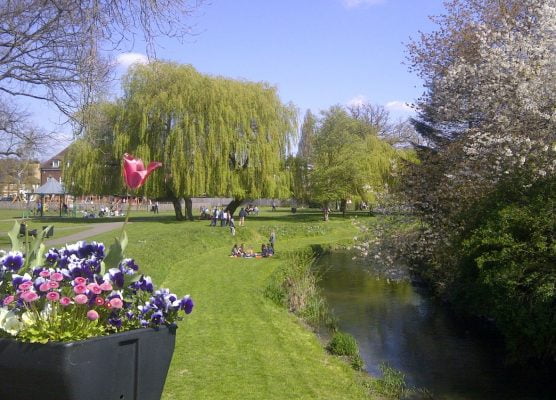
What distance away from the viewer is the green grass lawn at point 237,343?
8461 millimetres

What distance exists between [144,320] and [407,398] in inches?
301

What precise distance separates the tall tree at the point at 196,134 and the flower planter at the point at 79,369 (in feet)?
115

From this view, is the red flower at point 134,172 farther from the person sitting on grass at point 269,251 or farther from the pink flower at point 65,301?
the person sitting on grass at point 269,251

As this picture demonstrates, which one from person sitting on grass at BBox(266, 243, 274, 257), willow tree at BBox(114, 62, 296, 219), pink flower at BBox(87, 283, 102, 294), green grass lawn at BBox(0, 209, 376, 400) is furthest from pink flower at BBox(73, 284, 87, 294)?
willow tree at BBox(114, 62, 296, 219)

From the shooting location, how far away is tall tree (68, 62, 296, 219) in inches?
1496

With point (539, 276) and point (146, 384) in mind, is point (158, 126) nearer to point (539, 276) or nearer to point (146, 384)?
point (539, 276)

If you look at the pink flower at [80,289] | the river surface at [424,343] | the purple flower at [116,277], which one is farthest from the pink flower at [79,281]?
the river surface at [424,343]

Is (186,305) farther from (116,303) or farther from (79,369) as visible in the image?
(79,369)

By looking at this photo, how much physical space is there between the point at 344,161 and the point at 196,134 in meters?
16.0

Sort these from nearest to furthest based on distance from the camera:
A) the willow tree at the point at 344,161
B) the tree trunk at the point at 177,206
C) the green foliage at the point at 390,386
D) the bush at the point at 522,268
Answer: the green foliage at the point at 390,386
the bush at the point at 522,268
the tree trunk at the point at 177,206
the willow tree at the point at 344,161

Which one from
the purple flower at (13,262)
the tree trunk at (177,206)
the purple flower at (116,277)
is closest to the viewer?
the purple flower at (116,277)

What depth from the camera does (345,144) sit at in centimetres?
5212

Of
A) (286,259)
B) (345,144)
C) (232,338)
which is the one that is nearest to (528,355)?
(232,338)

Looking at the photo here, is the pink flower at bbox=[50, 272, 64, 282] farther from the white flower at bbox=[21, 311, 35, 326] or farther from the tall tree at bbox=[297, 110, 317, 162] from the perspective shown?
the tall tree at bbox=[297, 110, 317, 162]
